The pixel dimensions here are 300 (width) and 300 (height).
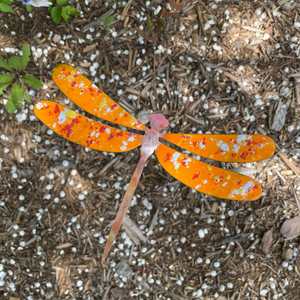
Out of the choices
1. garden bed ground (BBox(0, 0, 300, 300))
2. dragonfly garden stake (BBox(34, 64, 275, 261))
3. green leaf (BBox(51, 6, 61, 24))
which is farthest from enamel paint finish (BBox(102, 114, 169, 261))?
green leaf (BBox(51, 6, 61, 24))

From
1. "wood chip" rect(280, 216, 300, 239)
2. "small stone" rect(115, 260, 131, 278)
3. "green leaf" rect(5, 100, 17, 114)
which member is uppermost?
"green leaf" rect(5, 100, 17, 114)

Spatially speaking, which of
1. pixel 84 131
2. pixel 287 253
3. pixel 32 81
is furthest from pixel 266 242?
pixel 32 81

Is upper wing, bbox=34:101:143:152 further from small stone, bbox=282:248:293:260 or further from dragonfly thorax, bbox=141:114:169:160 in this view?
small stone, bbox=282:248:293:260

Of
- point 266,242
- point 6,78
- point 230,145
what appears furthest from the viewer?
point 266,242

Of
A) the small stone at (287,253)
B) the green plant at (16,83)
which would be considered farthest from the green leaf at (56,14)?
the small stone at (287,253)

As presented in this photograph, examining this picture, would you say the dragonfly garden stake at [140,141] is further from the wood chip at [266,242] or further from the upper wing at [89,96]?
the wood chip at [266,242]

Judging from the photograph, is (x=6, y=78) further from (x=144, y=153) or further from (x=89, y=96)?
(x=144, y=153)

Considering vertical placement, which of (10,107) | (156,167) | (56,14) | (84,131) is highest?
(56,14)

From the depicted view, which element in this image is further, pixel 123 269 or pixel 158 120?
pixel 123 269
